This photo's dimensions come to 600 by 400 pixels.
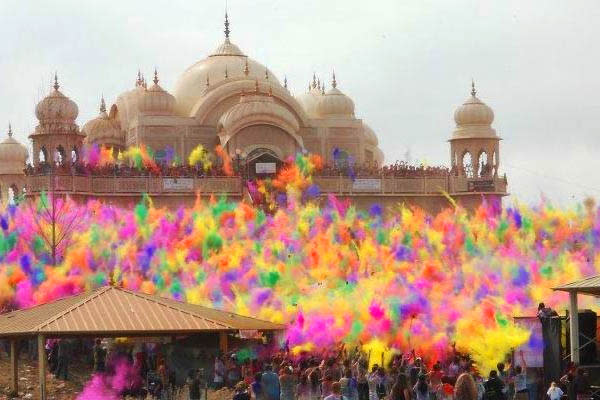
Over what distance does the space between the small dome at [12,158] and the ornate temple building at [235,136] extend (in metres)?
9.17

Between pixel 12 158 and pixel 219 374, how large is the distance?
152ft

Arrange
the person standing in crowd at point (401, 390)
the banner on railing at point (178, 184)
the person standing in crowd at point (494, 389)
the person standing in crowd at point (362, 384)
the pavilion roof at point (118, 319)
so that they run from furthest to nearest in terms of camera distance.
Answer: the banner on railing at point (178, 184), the person standing in crowd at point (362, 384), the pavilion roof at point (118, 319), the person standing in crowd at point (401, 390), the person standing in crowd at point (494, 389)

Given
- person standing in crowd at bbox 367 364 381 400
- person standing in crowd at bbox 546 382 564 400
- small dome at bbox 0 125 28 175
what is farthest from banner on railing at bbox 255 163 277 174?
person standing in crowd at bbox 546 382 564 400

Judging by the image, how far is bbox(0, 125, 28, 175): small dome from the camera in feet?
221

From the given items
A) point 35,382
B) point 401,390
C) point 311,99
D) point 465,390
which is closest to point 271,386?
point 401,390

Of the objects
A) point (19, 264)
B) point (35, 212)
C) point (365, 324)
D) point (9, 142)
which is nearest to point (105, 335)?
point (365, 324)

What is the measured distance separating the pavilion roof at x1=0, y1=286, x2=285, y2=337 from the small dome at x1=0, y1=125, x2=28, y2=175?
46.0m

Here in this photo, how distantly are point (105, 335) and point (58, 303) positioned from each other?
2.20 meters

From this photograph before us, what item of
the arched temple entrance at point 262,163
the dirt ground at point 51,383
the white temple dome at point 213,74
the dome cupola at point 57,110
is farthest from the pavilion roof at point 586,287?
the white temple dome at point 213,74

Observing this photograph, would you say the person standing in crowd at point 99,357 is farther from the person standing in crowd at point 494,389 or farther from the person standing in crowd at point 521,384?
the person standing in crowd at point 494,389

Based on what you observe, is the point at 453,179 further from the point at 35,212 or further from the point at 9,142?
the point at 9,142

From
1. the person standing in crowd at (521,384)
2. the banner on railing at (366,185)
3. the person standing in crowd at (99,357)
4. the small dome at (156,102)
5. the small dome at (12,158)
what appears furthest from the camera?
the small dome at (12,158)

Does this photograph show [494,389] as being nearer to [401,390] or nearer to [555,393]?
[555,393]

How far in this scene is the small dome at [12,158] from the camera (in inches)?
2655
